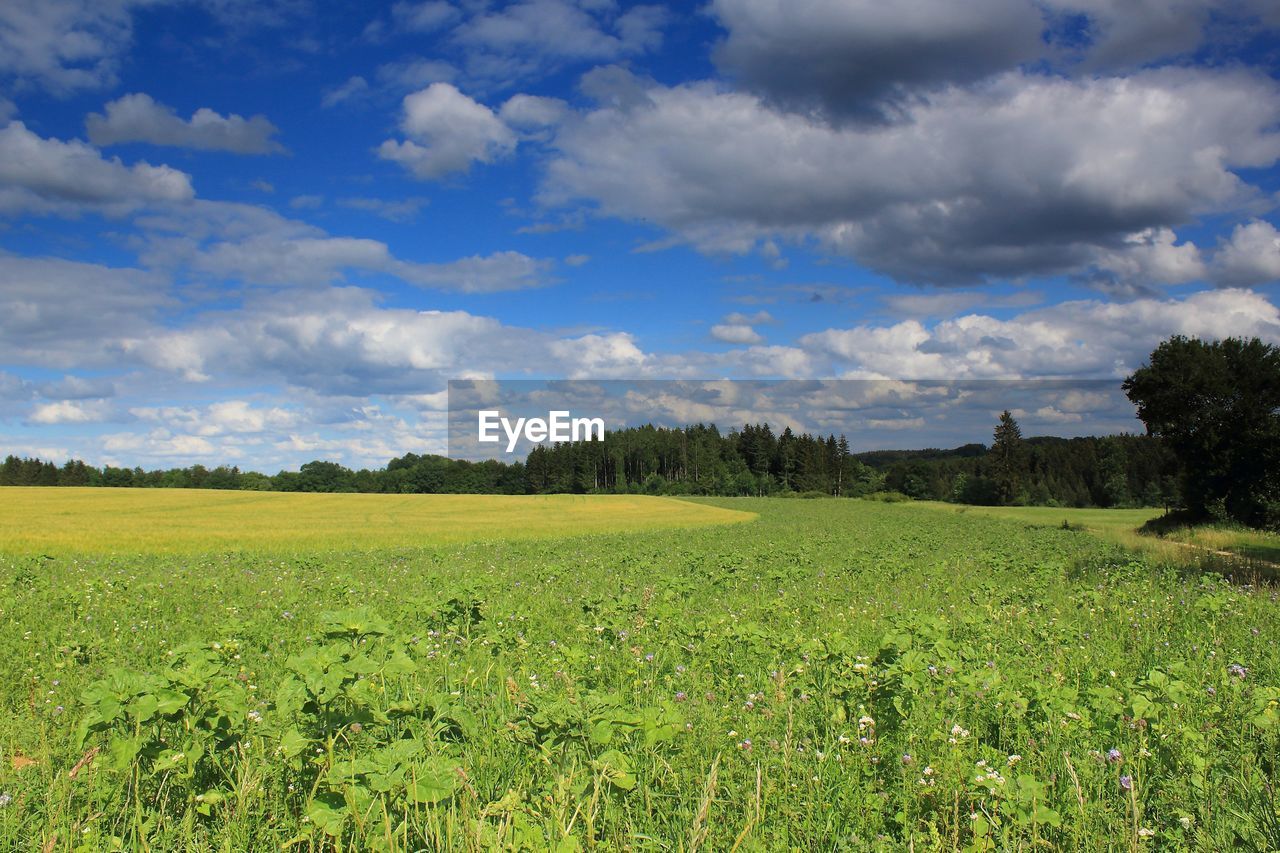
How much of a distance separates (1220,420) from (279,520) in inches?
2276

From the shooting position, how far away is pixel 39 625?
384 inches

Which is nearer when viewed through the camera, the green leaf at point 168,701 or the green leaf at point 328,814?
the green leaf at point 328,814

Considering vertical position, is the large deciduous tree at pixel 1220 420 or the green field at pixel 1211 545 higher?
the large deciduous tree at pixel 1220 420

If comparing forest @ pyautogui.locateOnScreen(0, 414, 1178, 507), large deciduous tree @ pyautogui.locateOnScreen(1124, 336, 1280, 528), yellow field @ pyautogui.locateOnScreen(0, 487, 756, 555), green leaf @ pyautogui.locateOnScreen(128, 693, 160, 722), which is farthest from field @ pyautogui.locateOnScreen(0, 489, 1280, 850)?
forest @ pyautogui.locateOnScreen(0, 414, 1178, 507)

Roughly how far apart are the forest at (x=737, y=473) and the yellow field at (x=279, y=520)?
157 ft

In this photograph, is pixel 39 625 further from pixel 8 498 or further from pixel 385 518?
pixel 8 498

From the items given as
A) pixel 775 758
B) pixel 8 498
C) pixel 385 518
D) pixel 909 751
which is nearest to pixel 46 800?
pixel 775 758

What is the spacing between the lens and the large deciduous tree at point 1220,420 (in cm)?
4047

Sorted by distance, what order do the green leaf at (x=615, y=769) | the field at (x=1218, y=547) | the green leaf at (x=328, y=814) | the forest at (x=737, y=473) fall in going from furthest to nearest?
1. the forest at (x=737, y=473)
2. the field at (x=1218, y=547)
3. the green leaf at (x=615, y=769)
4. the green leaf at (x=328, y=814)

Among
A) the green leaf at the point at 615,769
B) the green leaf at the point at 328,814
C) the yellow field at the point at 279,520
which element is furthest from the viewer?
the yellow field at the point at 279,520

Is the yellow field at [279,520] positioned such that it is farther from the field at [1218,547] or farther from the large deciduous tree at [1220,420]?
the large deciduous tree at [1220,420]

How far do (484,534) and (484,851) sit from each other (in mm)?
35089

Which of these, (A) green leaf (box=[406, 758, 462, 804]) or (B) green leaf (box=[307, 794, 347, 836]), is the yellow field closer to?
(B) green leaf (box=[307, 794, 347, 836])

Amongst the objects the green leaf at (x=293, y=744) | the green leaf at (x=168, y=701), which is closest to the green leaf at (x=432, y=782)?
the green leaf at (x=293, y=744)
